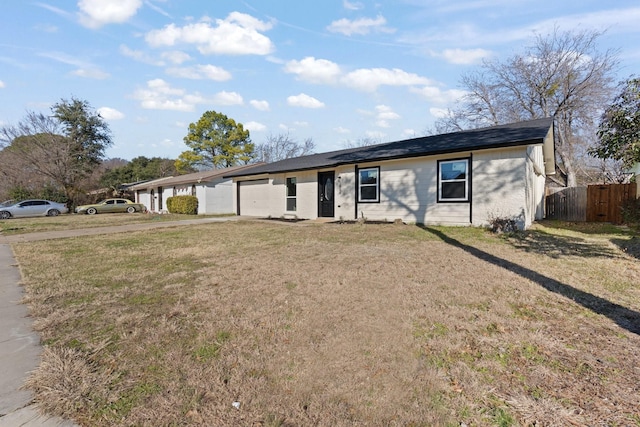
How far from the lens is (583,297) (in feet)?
13.5

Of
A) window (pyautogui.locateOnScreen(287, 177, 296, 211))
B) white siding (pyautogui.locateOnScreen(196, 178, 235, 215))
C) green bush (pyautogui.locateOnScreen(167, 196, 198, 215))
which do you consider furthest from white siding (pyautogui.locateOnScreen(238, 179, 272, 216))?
green bush (pyautogui.locateOnScreen(167, 196, 198, 215))

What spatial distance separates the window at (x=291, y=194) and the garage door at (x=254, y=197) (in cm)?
185

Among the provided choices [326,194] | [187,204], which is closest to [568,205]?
[326,194]

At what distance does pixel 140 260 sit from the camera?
21.7 ft

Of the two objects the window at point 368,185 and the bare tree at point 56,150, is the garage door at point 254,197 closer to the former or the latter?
the window at point 368,185

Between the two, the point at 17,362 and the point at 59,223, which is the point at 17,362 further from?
the point at 59,223

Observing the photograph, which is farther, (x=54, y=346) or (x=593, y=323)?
(x=593, y=323)

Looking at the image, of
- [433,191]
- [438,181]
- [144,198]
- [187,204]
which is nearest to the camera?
[438,181]

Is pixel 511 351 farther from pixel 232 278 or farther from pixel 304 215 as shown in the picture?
pixel 304 215

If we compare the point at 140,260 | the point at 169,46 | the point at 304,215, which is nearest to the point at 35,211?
the point at 169,46

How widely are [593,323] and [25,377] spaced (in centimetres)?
525

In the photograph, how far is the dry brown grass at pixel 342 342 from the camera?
208 cm

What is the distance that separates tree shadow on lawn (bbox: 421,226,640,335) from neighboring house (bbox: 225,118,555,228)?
4689 mm

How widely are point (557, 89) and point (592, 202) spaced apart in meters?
A: 13.6
